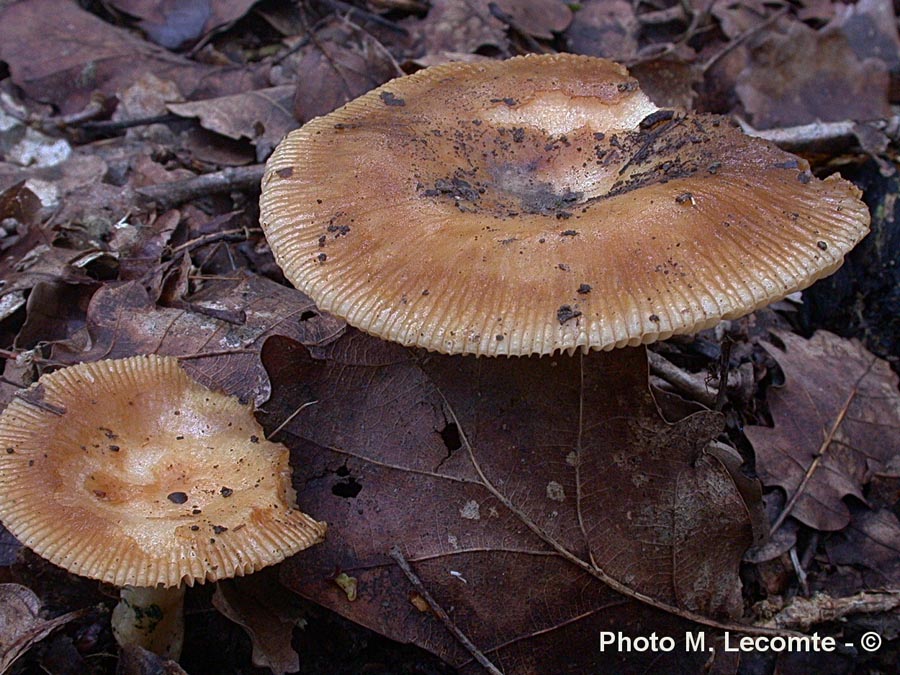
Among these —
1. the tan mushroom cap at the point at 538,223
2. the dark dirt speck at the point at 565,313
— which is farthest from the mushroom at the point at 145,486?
the dark dirt speck at the point at 565,313

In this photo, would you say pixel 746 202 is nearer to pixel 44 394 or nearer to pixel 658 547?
pixel 658 547

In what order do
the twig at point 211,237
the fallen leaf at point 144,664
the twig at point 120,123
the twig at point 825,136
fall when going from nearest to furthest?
the fallen leaf at point 144,664
the twig at point 211,237
the twig at point 825,136
the twig at point 120,123

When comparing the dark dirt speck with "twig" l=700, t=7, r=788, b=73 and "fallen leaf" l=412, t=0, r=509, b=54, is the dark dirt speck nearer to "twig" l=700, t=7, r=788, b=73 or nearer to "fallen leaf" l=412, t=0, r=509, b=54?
"fallen leaf" l=412, t=0, r=509, b=54

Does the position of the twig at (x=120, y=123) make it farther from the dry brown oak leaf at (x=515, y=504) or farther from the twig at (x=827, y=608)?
the twig at (x=827, y=608)

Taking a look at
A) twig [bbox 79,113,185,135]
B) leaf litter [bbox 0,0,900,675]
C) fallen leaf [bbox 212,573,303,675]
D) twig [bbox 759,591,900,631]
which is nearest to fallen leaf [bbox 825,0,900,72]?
leaf litter [bbox 0,0,900,675]

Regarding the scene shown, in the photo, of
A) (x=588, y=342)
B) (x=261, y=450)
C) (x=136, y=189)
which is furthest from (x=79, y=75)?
(x=588, y=342)

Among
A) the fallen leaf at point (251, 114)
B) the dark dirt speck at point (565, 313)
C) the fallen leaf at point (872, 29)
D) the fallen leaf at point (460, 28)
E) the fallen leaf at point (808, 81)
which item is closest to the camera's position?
the dark dirt speck at point (565, 313)

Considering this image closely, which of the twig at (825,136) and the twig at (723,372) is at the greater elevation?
the twig at (825,136)
